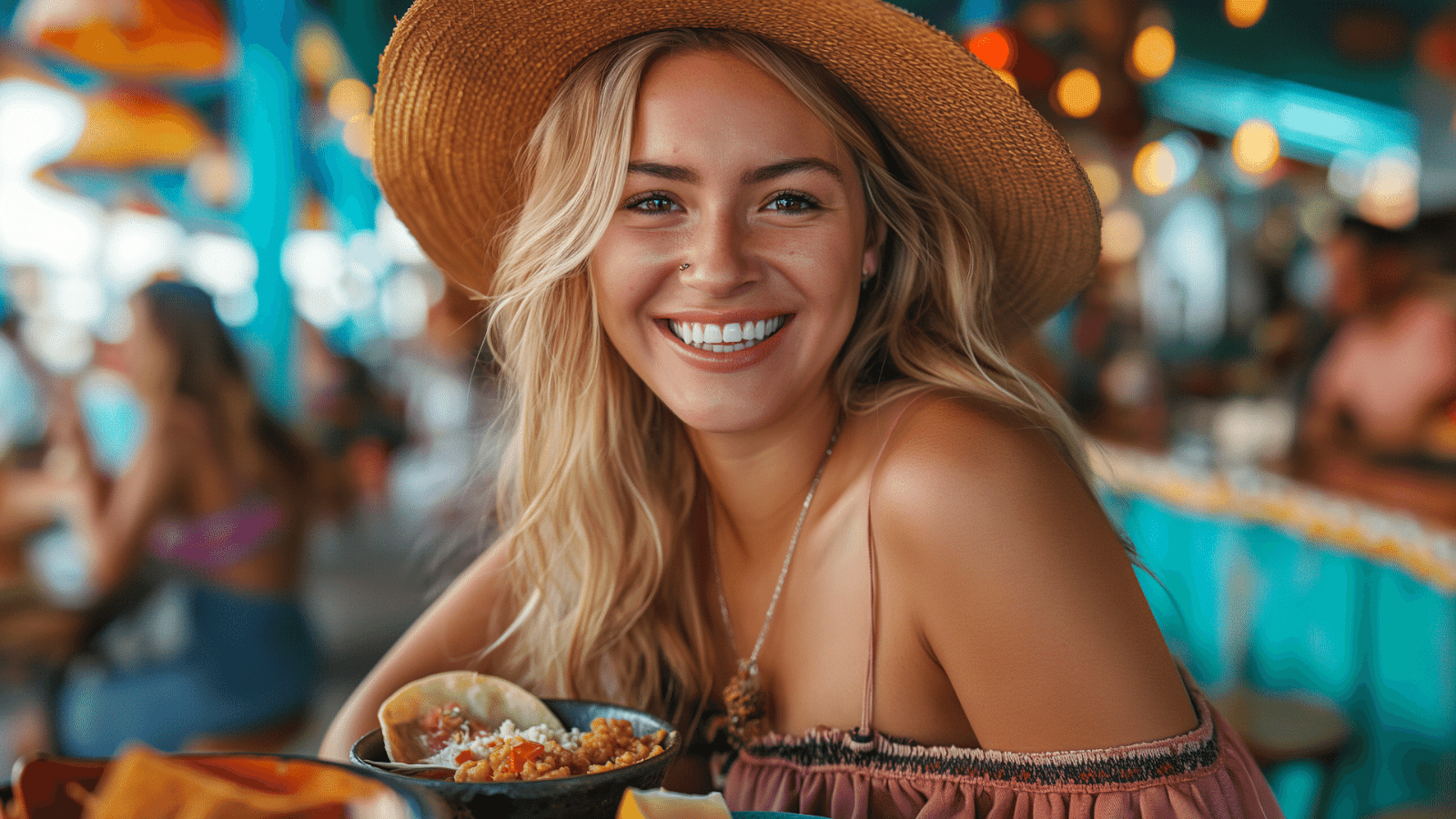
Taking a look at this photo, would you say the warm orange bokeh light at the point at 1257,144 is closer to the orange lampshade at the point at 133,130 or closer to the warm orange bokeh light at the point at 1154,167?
the warm orange bokeh light at the point at 1154,167

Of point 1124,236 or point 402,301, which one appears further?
point 402,301

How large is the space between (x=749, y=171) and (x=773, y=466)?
42 centimetres

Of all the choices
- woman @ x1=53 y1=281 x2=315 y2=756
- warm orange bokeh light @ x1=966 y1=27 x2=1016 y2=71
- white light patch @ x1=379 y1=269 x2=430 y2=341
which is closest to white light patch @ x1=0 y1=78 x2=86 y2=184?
woman @ x1=53 y1=281 x2=315 y2=756

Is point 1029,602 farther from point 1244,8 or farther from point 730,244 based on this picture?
point 1244,8

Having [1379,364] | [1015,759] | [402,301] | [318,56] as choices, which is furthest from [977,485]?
[402,301]

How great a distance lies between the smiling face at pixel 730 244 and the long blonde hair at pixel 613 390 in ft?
0.24

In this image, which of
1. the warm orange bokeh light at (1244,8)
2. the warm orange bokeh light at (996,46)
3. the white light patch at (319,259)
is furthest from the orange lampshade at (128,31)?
the white light patch at (319,259)

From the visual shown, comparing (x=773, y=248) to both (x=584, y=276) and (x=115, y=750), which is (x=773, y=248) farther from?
(x=115, y=750)

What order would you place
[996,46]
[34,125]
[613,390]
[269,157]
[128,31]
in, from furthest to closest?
[34,125]
[269,157]
[996,46]
[128,31]
[613,390]

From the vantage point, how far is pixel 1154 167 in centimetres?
741

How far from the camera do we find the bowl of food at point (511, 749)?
735mm

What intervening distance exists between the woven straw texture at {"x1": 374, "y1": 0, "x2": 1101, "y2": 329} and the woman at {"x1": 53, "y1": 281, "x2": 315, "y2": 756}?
1990 mm

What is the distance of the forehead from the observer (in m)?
1.12

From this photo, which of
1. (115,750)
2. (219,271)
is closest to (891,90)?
(115,750)
